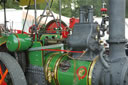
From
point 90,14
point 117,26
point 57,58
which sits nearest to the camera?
point 117,26

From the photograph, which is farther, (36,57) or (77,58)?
(36,57)

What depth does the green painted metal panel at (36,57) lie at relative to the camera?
2780 mm

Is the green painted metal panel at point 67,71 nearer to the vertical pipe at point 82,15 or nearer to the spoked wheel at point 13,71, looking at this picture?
the spoked wheel at point 13,71

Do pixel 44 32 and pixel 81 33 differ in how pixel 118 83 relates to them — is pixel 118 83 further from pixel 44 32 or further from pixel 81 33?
→ pixel 44 32

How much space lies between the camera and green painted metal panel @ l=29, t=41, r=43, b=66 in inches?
109

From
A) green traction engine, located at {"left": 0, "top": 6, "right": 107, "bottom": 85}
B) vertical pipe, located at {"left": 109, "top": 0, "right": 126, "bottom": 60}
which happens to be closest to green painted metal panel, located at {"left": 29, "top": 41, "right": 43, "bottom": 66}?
green traction engine, located at {"left": 0, "top": 6, "right": 107, "bottom": 85}

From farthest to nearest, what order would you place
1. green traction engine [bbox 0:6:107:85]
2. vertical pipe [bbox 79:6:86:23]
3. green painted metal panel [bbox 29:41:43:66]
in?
green painted metal panel [bbox 29:41:43:66], vertical pipe [bbox 79:6:86:23], green traction engine [bbox 0:6:107:85]

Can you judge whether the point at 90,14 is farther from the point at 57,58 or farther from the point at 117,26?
the point at 57,58

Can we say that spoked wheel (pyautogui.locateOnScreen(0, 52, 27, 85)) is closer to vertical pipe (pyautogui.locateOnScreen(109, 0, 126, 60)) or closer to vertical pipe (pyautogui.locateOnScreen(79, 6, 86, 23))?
vertical pipe (pyautogui.locateOnScreen(79, 6, 86, 23))

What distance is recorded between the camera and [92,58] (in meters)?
2.50

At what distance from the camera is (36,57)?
2.84 m

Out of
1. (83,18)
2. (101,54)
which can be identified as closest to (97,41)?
(101,54)

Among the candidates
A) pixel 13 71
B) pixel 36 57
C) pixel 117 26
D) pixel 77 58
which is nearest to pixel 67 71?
pixel 77 58

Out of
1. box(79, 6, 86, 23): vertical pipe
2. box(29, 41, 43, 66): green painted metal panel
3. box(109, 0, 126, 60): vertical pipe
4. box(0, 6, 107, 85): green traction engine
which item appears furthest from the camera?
box(29, 41, 43, 66): green painted metal panel
